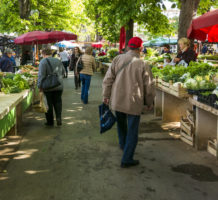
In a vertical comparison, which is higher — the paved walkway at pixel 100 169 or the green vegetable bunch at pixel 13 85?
the green vegetable bunch at pixel 13 85

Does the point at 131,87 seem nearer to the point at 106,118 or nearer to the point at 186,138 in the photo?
the point at 106,118

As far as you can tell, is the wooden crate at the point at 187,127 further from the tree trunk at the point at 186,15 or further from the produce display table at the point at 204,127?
the tree trunk at the point at 186,15

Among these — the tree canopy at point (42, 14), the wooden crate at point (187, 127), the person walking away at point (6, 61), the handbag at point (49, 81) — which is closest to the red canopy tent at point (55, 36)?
the person walking away at point (6, 61)

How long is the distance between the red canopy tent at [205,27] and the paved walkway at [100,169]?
7.86 feet

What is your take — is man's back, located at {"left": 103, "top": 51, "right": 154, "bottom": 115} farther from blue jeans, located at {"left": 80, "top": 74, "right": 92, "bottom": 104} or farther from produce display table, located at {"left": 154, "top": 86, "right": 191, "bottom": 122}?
blue jeans, located at {"left": 80, "top": 74, "right": 92, "bottom": 104}

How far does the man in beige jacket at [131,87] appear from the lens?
4523 mm

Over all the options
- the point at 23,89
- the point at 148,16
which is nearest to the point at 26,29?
the point at 148,16

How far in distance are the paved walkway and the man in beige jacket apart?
0.52 m

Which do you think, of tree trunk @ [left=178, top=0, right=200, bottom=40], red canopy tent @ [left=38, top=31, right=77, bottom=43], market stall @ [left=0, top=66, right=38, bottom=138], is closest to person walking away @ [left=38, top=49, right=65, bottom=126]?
market stall @ [left=0, top=66, right=38, bottom=138]

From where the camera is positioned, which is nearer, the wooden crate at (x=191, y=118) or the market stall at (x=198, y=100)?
the market stall at (x=198, y=100)

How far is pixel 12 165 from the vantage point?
4887 mm

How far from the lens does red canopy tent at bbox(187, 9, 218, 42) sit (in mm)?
6382

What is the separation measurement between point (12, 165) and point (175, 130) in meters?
3.70

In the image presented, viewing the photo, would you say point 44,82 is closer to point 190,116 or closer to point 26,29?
point 190,116
